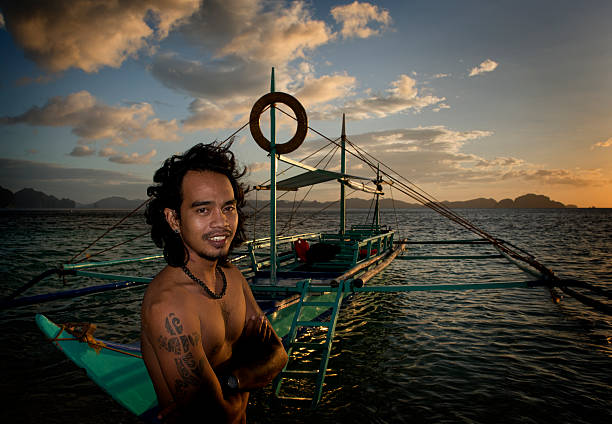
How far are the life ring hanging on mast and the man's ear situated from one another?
5731mm

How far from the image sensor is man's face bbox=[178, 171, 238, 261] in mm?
1897

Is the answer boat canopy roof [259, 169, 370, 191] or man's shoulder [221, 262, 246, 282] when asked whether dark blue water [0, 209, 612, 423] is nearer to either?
man's shoulder [221, 262, 246, 282]

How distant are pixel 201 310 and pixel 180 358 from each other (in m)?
0.32

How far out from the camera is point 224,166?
2.06m

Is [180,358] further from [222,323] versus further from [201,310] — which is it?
[222,323]

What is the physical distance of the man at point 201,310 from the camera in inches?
63.9

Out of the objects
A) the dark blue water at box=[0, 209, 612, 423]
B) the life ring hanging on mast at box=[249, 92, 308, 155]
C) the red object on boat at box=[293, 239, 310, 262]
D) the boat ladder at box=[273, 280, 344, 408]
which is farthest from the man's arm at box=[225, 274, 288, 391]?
the red object on boat at box=[293, 239, 310, 262]

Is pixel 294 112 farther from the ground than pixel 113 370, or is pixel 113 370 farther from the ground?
pixel 294 112

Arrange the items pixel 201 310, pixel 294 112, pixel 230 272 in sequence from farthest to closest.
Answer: pixel 294 112 → pixel 230 272 → pixel 201 310

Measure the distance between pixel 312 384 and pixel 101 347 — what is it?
3832 mm

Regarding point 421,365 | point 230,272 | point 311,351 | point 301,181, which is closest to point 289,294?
point 311,351

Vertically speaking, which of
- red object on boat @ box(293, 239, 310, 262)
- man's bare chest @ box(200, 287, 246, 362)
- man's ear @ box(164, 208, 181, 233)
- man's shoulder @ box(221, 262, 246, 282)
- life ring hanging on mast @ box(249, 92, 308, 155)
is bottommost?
red object on boat @ box(293, 239, 310, 262)

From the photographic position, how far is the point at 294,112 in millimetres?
7648

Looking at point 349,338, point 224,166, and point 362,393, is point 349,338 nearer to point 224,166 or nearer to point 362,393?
point 362,393
